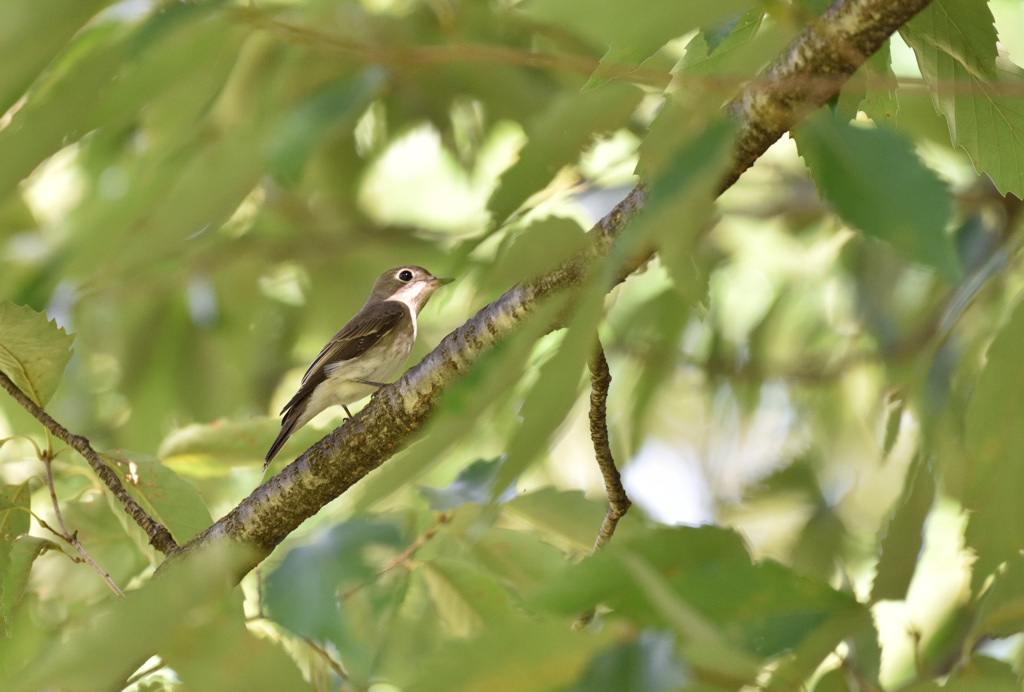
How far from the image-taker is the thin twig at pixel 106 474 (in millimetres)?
1944

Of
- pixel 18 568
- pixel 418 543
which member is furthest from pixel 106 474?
pixel 418 543

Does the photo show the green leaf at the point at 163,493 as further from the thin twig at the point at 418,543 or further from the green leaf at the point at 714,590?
the green leaf at the point at 714,590

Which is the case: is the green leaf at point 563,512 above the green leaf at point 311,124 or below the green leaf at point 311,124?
below

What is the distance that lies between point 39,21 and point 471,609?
1.21 m

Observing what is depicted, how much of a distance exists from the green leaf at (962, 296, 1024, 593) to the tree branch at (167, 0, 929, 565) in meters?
0.43

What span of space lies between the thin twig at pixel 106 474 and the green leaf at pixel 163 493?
0.9 inches

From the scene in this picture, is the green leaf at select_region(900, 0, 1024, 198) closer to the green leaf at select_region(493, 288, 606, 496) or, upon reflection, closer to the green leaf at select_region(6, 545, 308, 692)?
the green leaf at select_region(493, 288, 606, 496)

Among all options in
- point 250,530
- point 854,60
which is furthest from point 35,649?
point 854,60

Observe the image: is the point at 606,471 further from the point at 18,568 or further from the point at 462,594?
the point at 18,568

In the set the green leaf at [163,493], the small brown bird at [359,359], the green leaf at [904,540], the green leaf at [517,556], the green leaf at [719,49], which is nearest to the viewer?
the green leaf at [719,49]

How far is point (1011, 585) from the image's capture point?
1.17 m

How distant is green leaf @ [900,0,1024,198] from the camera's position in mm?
1375

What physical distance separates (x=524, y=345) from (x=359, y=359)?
2870mm

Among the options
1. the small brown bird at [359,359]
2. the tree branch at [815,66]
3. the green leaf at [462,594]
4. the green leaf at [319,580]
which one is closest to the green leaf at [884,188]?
the tree branch at [815,66]
